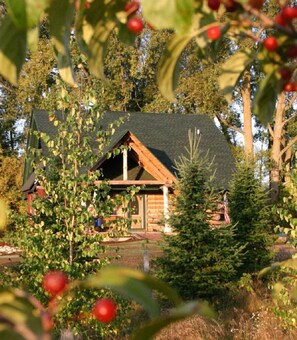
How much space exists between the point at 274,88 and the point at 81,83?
273 inches

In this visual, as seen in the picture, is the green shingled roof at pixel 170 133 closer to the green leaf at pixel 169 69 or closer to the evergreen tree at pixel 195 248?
the evergreen tree at pixel 195 248

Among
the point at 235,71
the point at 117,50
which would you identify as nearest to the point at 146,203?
the point at 117,50

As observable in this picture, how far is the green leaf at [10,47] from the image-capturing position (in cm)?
119

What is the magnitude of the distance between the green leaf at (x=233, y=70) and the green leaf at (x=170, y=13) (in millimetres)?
434

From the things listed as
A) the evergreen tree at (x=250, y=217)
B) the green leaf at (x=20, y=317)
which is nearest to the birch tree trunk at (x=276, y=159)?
the evergreen tree at (x=250, y=217)

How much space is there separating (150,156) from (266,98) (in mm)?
22395

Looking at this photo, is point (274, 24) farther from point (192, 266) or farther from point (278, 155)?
point (278, 155)

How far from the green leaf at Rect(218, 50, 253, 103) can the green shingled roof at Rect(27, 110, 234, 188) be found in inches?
971

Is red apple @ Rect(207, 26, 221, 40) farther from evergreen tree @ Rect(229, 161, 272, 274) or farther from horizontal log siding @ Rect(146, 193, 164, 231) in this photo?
horizontal log siding @ Rect(146, 193, 164, 231)

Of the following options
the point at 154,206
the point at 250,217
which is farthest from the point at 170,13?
the point at 154,206

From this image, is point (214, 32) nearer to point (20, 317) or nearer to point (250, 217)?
point (20, 317)

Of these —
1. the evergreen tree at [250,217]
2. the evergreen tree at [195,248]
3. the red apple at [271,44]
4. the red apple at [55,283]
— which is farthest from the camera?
the evergreen tree at [250,217]

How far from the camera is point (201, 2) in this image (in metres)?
1.26

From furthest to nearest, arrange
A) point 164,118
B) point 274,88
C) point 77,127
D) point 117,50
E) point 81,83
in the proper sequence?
point 117,50
point 164,118
point 81,83
point 77,127
point 274,88
